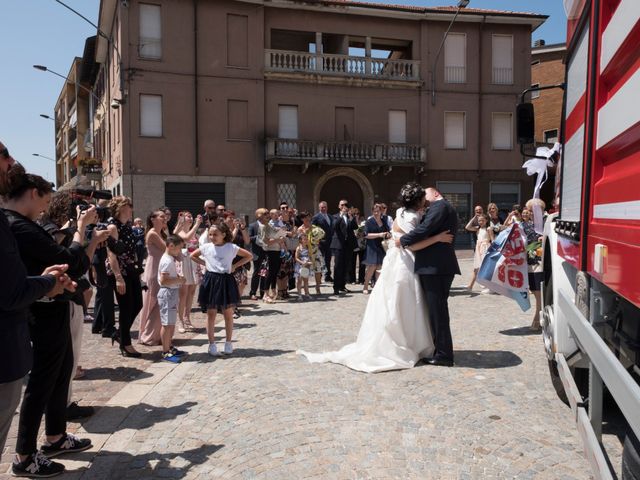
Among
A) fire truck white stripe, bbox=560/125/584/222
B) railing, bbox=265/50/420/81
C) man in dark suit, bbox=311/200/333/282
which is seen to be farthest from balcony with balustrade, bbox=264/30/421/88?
fire truck white stripe, bbox=560/125/584/222

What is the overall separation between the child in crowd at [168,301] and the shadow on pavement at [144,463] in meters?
2.41

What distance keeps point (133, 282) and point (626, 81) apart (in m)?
5.59

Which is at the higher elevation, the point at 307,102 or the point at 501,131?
the point at 307,102

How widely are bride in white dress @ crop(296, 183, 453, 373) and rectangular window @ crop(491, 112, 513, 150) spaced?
22.4 meters

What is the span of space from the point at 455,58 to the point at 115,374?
2426 centimetres

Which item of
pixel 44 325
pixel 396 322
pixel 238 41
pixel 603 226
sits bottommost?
pixel 396 322

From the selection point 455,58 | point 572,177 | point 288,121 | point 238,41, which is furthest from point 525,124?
point 455,58

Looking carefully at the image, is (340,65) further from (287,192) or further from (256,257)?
(256,257)

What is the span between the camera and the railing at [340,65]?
78.7 feet

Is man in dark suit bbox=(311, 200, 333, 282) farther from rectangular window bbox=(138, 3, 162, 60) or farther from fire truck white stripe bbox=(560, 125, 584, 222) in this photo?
rectangular window bbox=(138, 3, 162, 60)

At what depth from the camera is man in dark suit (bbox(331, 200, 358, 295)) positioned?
11617 mm

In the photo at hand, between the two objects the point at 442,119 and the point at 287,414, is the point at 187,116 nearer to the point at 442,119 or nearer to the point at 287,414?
the point at 442,119

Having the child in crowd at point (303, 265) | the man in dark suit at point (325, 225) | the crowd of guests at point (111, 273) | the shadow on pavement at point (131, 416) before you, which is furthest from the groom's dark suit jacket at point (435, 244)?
the man in dark suit at point (325, 225)

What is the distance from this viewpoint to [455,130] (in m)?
26.3
